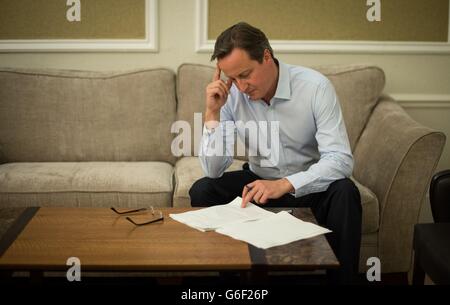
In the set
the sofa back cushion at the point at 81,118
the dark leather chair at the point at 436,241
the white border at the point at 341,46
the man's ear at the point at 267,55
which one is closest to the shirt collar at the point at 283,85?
the man's ear at the point at 267,55

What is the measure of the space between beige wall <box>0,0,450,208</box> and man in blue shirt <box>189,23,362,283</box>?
36.1 inches

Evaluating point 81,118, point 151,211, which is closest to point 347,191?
point 151,211

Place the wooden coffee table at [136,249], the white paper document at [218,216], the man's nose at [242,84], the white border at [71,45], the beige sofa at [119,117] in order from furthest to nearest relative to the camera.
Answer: the white border at [71,45]
the beige sofa at [119,117]
the man's nose at [242,84]
the white paper document at [218,216]
the wooden coffee table at [136,249]

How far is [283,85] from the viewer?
217 cm

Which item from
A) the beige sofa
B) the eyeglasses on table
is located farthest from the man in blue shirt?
the beige sofa

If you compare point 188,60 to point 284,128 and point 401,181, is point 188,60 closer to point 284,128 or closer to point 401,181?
point 284,128

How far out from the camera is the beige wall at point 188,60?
10.1 ft

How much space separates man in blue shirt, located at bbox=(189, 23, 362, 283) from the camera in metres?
1.91

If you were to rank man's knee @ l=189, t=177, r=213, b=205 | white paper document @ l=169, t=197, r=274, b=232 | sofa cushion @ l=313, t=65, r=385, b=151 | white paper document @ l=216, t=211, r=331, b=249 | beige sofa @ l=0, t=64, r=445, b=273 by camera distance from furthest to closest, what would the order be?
sofa cushion @ l=313, t=65, r=385, b=151
beige sofa @ l=0, t=64, r=445, b=273
man's knee @ l=189, t=177, r=213, b=205
white paper document @ l=169, t=197, r=274, b=232
white paper document @ l=216, t=211, r=331, b=249

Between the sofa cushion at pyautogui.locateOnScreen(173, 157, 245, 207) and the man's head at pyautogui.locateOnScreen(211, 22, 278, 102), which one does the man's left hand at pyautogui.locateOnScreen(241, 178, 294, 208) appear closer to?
the man's head at pyautogui.locateOnScreen(211, 22, 278, 102)

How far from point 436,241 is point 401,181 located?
1.59 feet

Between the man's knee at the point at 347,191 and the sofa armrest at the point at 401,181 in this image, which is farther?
the sofa armrest at the point at 401,181

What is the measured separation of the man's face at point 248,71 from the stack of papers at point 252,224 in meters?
0.43

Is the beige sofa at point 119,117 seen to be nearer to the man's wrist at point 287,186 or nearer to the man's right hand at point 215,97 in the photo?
the man's right hand at point 215,97
